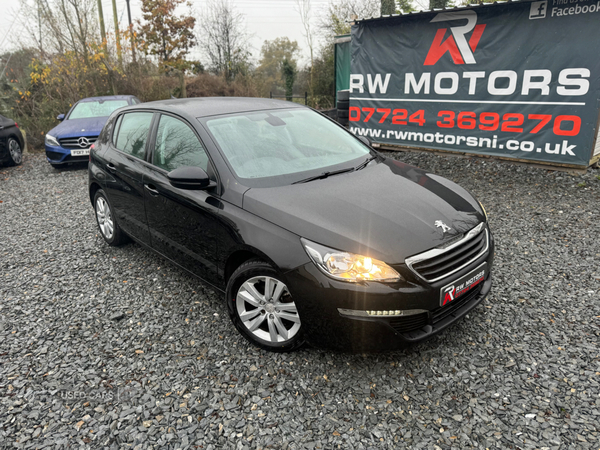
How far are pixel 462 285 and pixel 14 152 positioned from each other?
11.5 m

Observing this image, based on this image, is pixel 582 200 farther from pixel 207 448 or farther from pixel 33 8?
Answer: pixel 33 8

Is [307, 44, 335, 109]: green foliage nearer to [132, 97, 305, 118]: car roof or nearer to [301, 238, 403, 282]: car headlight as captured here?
[132, 97, 305, 118]: car roof

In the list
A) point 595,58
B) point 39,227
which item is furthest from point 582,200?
point 39,227

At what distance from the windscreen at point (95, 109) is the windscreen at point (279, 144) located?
7.96 meters

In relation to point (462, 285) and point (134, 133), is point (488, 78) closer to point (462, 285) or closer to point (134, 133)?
point (462, 285)

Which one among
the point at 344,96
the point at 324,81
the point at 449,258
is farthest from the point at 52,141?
the point at 324,81

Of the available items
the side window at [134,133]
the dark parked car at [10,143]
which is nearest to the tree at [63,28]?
the dark parked car at [10,143]

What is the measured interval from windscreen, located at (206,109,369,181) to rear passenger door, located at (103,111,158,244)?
39.1 inches

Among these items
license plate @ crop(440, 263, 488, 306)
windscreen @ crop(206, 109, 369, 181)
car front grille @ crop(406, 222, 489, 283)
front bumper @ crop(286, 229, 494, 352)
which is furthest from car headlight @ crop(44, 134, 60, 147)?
license plate @ crop(440, 263, 488, 306)

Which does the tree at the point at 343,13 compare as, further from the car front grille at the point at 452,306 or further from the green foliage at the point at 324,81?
the car front grille at the point at 452,306

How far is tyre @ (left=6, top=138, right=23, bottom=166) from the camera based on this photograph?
10461mm

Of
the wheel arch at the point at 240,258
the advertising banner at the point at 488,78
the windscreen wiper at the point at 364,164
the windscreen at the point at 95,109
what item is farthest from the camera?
the windscreen at the point at 95,109

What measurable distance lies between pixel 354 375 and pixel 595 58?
20.3 feet

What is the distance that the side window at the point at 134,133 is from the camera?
163 inches
